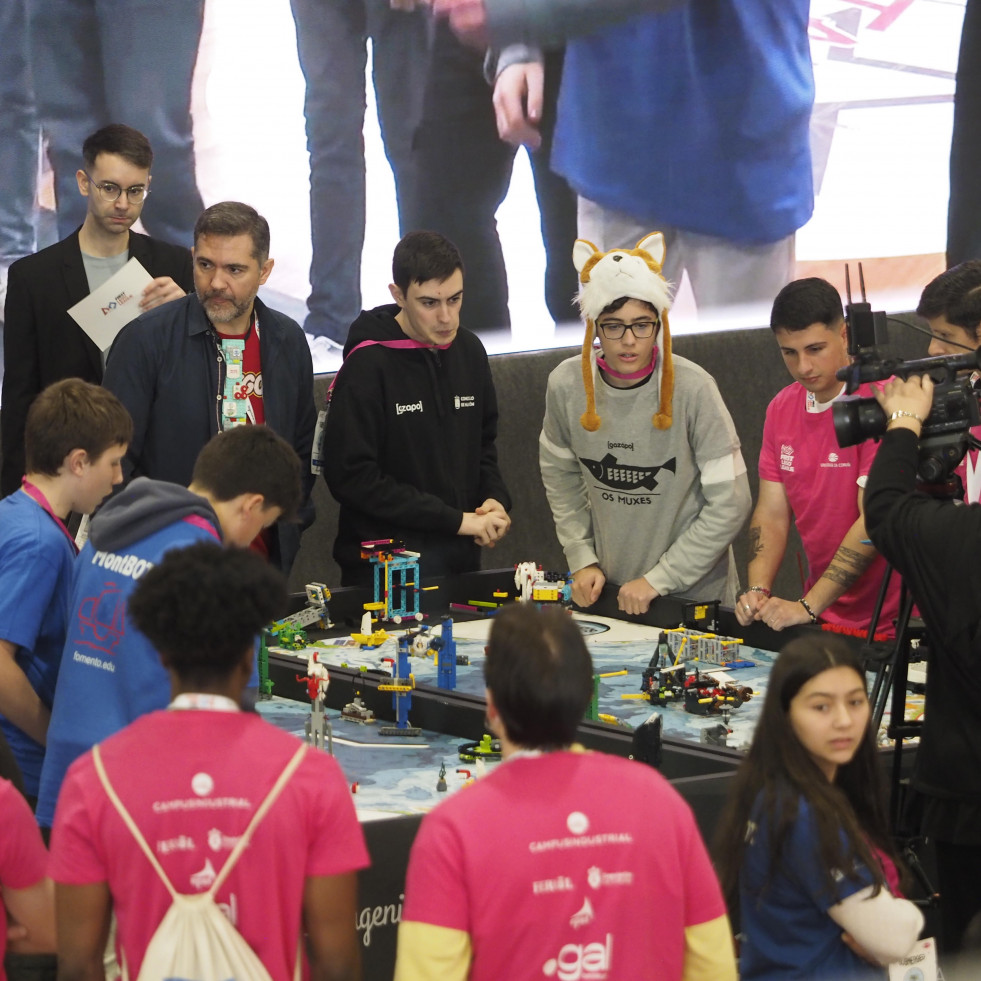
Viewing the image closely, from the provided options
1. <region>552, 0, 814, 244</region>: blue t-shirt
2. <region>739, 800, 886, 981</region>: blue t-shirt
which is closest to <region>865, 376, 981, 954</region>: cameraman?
<region>739, 800, 886, 981</region>: blue t-shirt

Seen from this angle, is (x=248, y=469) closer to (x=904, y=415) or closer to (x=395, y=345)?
(x=904, y=415)

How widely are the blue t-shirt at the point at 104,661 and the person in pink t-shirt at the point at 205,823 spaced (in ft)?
1.24

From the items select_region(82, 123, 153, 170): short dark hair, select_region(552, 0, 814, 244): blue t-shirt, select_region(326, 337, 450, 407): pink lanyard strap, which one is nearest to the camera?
select_region(82, 123, 153, 170): short dark hair

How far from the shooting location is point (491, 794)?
1.55 m

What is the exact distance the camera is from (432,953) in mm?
1514

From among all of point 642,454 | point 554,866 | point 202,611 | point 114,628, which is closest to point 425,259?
point 642,454

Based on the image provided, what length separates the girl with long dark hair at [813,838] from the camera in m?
1.87

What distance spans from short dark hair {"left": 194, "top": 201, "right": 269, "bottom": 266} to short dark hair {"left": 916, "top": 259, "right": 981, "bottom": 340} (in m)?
1.58

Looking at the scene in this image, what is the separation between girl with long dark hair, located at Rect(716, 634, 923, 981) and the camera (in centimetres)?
187

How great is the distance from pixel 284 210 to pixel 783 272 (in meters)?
2.22

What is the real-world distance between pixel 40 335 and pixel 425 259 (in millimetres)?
1009

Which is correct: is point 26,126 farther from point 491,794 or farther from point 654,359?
point 491,794

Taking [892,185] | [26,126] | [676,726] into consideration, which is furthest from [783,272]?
[676,726]

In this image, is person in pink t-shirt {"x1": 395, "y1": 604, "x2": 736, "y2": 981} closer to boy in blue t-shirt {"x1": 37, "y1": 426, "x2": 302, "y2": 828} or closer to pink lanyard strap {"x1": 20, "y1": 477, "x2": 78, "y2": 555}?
boy in blue t-shirt {"x1": 37, "y1": 426, "x2": 302, "y2": 828}
